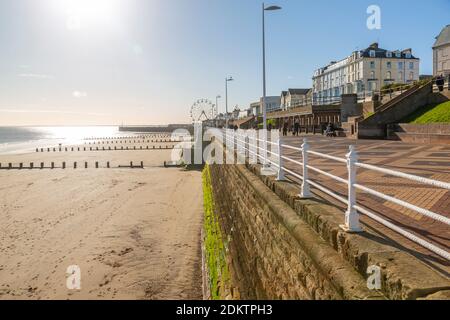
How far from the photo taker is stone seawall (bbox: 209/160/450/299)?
317 centimetres

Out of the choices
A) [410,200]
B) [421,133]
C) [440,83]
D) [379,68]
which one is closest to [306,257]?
[410,200]

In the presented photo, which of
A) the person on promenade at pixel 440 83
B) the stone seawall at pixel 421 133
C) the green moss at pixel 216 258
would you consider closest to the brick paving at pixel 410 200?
the green moss at pixel 216 258

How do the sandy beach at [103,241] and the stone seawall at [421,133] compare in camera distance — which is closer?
the sandy beach at [103,241]

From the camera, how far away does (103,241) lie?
45.8ft

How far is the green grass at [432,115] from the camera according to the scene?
67.6 feet

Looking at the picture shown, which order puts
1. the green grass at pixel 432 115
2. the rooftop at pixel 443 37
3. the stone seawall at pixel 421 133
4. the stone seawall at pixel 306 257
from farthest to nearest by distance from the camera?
the rooftop at pixel 443 37 < the green grass at pixel 432 115 < the stone seawall at pixel 421 133 < the stone seawall at pixel 306 257

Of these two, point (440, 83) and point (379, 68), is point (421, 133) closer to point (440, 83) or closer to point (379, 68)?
point (440, 83)

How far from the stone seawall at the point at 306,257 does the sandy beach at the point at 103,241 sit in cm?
264

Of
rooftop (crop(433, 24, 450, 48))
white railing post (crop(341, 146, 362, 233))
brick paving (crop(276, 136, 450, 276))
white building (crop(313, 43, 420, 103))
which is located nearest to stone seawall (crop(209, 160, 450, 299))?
white railing post (crop(341, 146, 362, 233))

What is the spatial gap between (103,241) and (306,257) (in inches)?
438

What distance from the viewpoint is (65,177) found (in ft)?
107

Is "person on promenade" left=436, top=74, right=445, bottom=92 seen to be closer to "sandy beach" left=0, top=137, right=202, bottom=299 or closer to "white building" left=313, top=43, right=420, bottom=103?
"sandy beach" left=0, top=137, right=202, bottom=299

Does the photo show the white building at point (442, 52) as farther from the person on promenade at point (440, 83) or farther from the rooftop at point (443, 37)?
the person on promenade at point (440, 83)

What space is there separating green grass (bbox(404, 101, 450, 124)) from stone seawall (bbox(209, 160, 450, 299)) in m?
15.9
